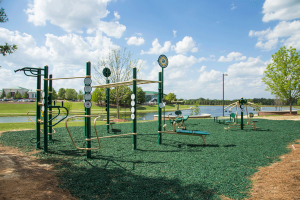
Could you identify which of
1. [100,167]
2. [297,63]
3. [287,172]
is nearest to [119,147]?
[100,167]

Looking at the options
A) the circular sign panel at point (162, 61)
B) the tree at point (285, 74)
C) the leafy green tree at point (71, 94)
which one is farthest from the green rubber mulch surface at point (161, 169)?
the leafy green tree at point (71, 94)

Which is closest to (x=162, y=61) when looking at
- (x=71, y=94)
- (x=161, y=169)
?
(x=161, y=169)

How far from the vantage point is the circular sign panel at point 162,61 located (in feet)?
25.8

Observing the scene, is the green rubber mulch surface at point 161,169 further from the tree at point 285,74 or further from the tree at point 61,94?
the tree at point 61,94

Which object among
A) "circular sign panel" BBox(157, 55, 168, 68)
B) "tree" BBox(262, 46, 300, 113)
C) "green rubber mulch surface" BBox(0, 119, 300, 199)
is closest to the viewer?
"green rubber mulch surface" BBox(0, 119, 300, 199)

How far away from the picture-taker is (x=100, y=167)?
187 inches

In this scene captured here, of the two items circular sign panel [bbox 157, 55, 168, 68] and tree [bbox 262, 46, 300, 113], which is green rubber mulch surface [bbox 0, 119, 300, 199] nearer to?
circular sign panel [bbox 157, 55, 168, 68]

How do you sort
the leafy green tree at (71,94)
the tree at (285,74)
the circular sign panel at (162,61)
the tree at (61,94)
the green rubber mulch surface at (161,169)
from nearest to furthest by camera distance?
the green rubber mulch surface at (161,169) → the circular sign panel at (162,61) → the tree at (285,74) → the leafy green tree at (71,94) → the tree at (61,94)

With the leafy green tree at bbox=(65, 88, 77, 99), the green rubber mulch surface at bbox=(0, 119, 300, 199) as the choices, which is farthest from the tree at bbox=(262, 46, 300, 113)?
the leafy green tree at bbox=(65, 88, 77, 99)

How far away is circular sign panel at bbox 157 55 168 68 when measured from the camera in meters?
7.87

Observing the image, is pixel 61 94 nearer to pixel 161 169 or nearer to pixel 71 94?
pixel 71 94

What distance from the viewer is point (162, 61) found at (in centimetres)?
798

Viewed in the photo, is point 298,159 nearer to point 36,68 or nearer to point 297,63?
point 36,68

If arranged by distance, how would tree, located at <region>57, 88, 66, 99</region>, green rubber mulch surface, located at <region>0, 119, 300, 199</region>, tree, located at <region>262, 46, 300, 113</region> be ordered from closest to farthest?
green rubber mulch surface, located at <region>0, 119, 300, 199</region> → tree, located at <region>262, 46, 300, 113</region> → tree, located at <region>57, 88, 66, 99</region>
